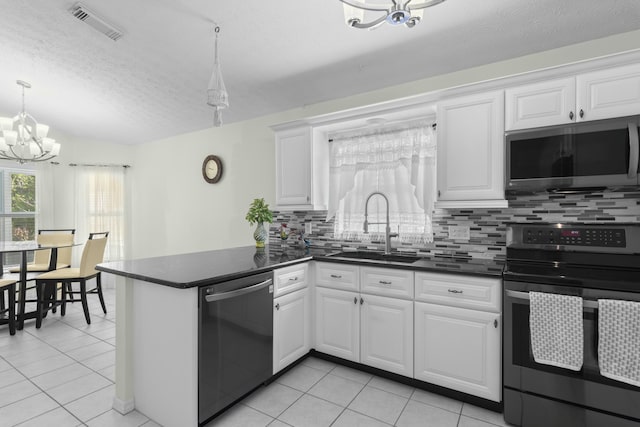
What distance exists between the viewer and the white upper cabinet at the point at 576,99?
1.81 meters

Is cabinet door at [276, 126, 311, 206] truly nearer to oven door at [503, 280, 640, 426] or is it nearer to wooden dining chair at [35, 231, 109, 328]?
oven door at [503, 280, 640, 426]

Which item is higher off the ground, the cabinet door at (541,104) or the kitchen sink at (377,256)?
the cabinet door at (541,104)

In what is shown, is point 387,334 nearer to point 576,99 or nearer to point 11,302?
point 576,99

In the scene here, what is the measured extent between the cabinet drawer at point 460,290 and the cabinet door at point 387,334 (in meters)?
0.17

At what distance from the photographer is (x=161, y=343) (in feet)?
6.11

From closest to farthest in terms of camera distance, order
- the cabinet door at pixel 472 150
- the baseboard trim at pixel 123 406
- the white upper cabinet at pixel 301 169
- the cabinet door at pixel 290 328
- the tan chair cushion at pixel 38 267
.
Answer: the baseboard trim at pixel 123 406 → the cabinet door at pixel 472 150 → the cabinet door at pixel 290 328 → the white upper cabinet at pixel 301 169 → the tan chair cushion at pixel 38 267

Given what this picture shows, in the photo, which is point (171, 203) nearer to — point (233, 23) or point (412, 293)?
point (233, 23)

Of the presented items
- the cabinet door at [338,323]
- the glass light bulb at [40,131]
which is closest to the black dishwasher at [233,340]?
the cabinet door at [338,323]

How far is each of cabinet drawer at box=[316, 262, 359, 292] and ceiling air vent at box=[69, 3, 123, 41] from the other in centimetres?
248

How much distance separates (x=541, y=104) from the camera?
6.67 ft

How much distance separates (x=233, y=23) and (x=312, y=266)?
1.97 metres

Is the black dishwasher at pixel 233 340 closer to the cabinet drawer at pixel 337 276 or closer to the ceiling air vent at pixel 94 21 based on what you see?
the cabinet drawer at pixel 337 276

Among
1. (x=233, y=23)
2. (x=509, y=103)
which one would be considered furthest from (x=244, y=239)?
(x=509, y=103)

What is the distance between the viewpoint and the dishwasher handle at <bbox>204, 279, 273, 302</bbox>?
178cm
